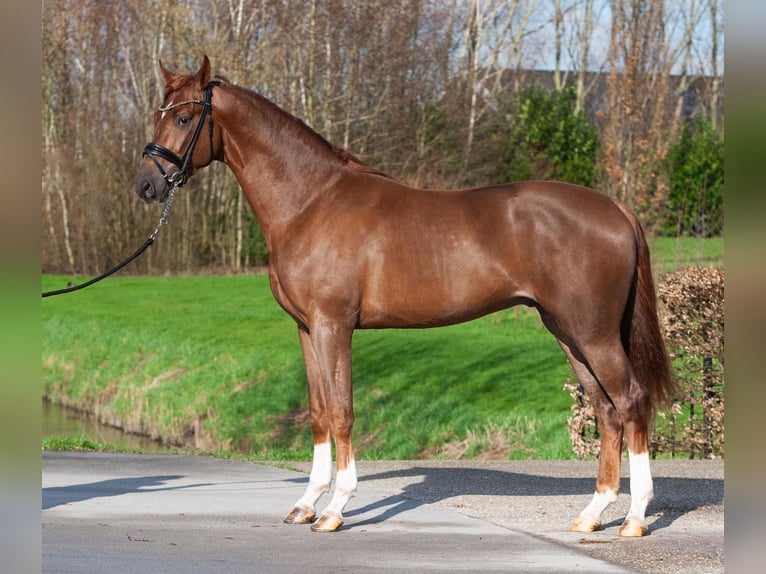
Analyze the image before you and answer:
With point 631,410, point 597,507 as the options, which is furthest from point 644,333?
point 597,507

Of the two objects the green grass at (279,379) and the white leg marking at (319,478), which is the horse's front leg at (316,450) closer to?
the white leg marking at (319,478)

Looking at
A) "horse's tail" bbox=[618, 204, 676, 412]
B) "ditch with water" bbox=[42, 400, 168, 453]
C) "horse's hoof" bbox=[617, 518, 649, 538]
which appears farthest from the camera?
"ditch with water" bbox=[42, 400, 168, 453]

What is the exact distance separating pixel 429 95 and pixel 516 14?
44.1 ft

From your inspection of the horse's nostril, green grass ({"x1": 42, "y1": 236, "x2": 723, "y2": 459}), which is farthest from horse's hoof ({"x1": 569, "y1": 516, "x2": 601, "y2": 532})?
green grass ({"x1": 42, "y1": 236, "x2": 723, "y2": 459})

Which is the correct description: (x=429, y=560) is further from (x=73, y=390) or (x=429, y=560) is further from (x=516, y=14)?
(x=516, y=14)

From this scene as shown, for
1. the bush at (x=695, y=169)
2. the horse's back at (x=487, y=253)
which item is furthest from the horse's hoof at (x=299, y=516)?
the bush at (x=695, y=169)

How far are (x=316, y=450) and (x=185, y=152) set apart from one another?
6.20 ft

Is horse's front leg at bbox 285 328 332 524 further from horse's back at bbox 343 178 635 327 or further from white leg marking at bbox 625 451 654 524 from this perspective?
white leg marking at bbox 625 451 654 524

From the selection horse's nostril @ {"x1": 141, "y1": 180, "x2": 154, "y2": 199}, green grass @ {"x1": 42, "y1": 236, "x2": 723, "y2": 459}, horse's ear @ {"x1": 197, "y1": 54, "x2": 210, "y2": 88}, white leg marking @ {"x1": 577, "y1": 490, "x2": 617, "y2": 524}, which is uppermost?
horse's ear @ {"x1": 197, "y1": 54, "x2": 210, "y2": 88}

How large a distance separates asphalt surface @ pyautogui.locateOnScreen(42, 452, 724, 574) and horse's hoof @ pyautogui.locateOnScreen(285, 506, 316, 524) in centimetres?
10

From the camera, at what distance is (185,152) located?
19.1 feet

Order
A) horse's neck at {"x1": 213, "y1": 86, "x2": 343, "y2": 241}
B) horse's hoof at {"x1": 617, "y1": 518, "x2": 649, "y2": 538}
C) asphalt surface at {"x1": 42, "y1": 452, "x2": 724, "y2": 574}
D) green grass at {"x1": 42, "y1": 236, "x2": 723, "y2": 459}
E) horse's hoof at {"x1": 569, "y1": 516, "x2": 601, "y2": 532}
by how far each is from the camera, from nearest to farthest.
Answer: asphalt surface at {"x1": 42, "y1": 452, "x2": 724, "y2": 574} < horse's hoof at {"x1": 617, "y1": 518, "x2": 649, "y2": 538} < horse's hoof at {"x1": 569, "y1": 516, "x2": 601, "y2": 532} < horse's neck at {"x1": 213, "y1": 86, "x2": 343, "y2": 241} < green grass at {"x1": 42, "y1": 236, "x2": 723, "y2": 459}

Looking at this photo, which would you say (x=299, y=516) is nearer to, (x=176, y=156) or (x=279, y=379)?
(x=176, y=156)

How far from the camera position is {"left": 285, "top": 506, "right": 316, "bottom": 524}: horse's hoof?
5871mm
